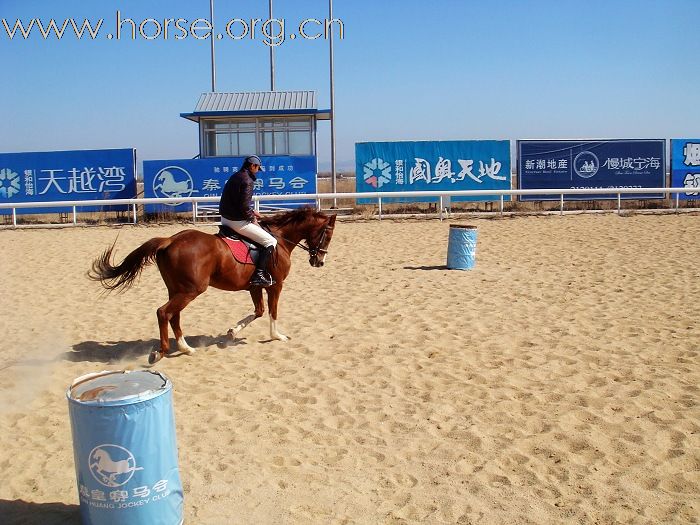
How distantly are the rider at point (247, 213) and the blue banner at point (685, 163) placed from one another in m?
20.6

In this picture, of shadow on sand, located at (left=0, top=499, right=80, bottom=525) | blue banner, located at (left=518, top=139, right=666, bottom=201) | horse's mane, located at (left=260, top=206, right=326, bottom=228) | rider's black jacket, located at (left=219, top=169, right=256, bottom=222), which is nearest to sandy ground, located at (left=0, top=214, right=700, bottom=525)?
shadow on sand, located at (left=0, top=499, right=80, bottom=525)

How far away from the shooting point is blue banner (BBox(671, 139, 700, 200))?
2481cm

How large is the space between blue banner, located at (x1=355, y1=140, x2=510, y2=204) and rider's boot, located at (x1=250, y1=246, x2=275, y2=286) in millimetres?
15275

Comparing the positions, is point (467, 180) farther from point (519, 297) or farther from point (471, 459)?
point (471, 459)

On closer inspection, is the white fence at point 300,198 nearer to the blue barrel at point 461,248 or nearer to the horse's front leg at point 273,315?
the blue barrel at point 461,248

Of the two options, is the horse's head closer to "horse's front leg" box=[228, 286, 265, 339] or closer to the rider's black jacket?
"horse's front leg" box=[228, 286, 265, 339]

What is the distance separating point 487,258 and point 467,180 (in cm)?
990

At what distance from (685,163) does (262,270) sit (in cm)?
2127

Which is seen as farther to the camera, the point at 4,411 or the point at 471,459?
the point at 4,411

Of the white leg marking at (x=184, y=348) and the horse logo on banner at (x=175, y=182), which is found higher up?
the horse logo on banner at (x=175, y=182)

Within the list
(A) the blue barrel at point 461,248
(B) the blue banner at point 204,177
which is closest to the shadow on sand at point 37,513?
(A) the blue barrel at point 461,248

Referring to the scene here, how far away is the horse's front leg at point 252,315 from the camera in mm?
8648

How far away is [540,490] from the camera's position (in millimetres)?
4594

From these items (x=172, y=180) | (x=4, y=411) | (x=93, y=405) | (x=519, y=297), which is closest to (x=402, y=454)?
(x=93, y=405)
